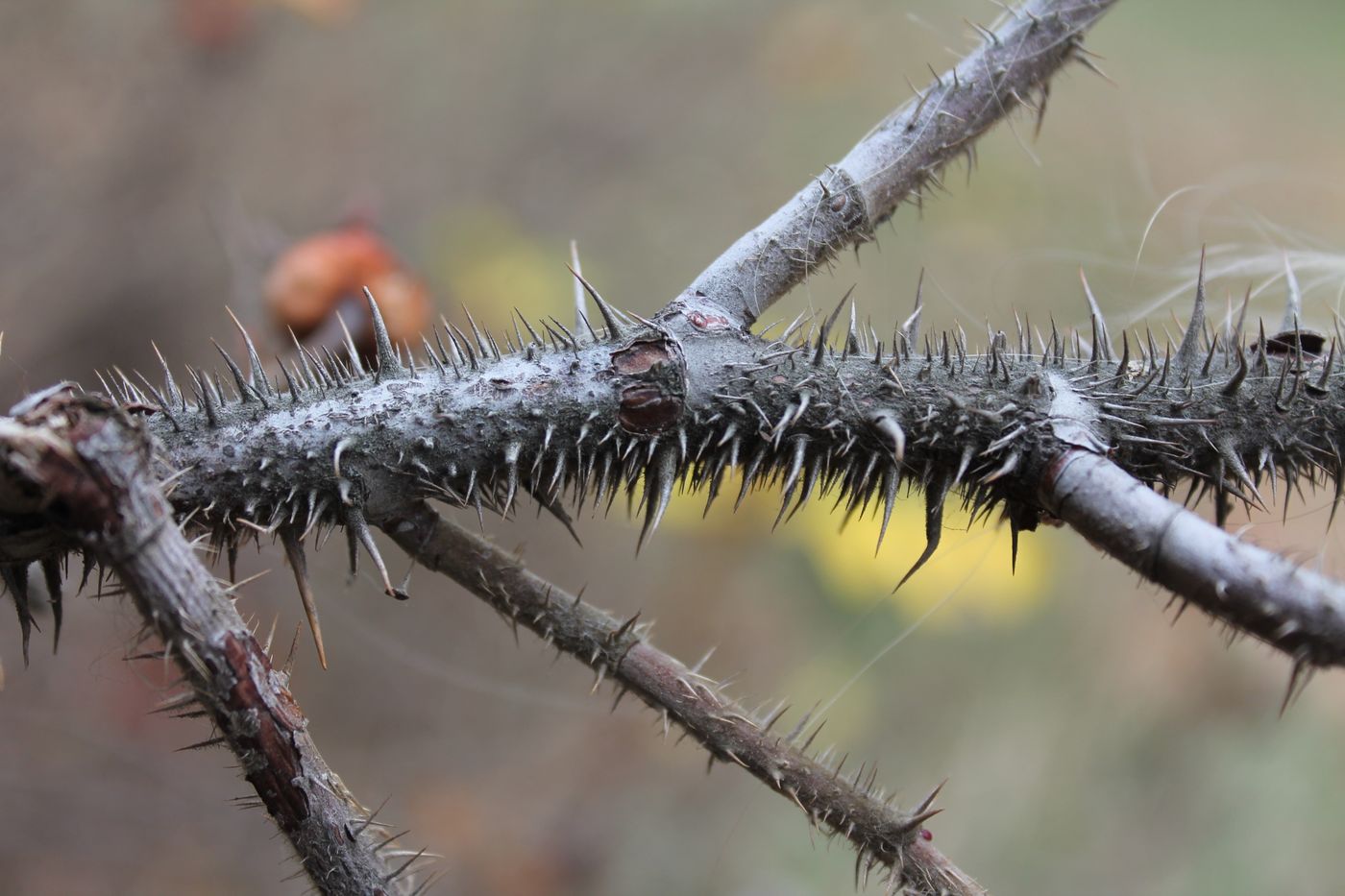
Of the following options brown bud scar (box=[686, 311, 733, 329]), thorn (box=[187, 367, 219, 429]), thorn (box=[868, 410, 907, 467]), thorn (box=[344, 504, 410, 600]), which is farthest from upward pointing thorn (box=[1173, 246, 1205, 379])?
thorn (box=[187, 367, 219, 429])

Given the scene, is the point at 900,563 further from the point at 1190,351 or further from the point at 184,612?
the point at 184,612

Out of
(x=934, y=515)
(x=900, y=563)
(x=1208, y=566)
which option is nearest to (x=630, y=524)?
(x=900, y=563)

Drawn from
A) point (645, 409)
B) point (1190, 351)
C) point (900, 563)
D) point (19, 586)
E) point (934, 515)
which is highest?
point (1190, 351)

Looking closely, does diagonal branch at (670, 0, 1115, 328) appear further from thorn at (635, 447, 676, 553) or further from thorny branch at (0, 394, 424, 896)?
thorny branch at (0, 394, 424, 896)

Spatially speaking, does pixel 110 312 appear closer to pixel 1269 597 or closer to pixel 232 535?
pixel 232 535

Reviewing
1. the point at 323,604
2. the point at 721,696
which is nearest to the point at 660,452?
the point at 721,696
